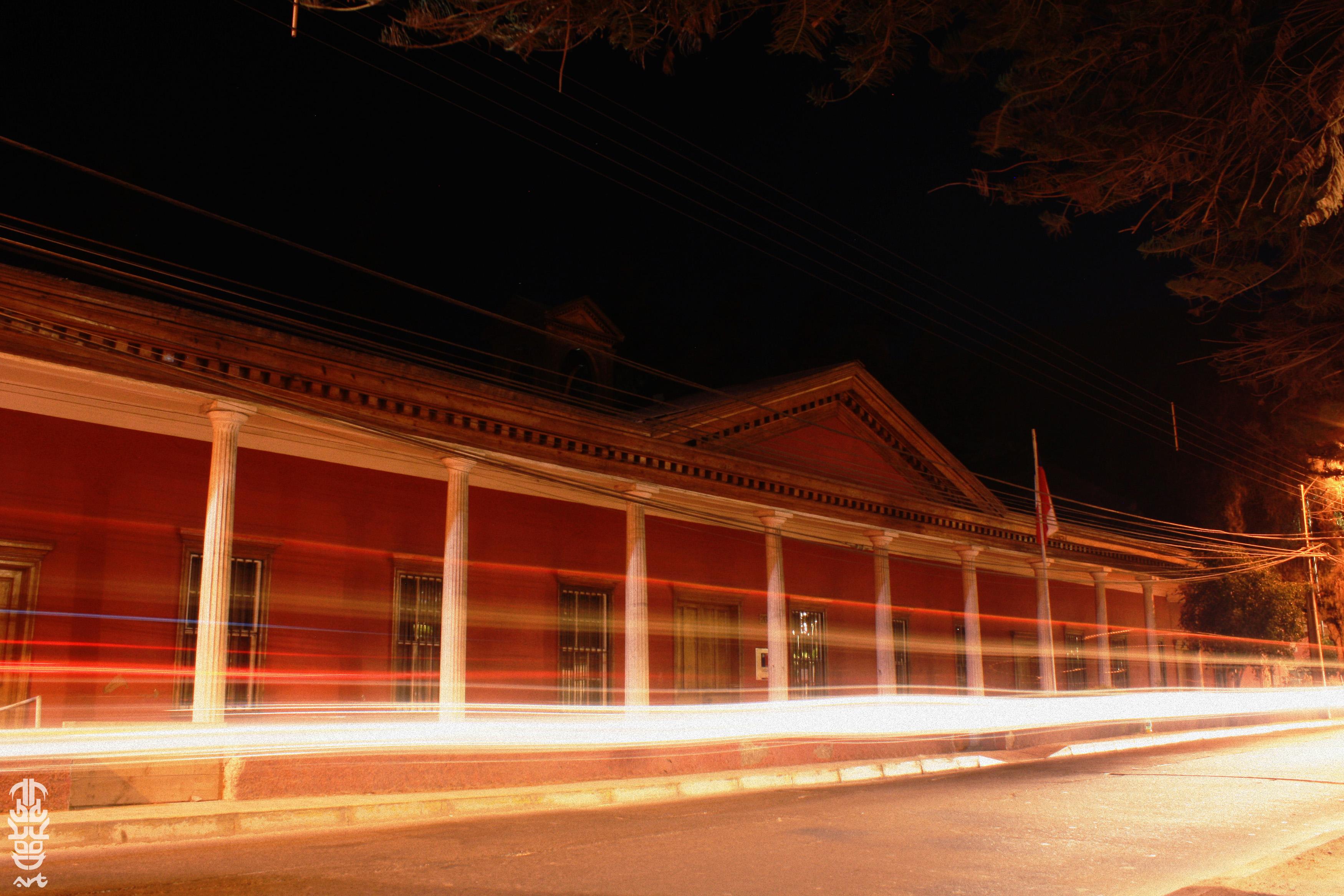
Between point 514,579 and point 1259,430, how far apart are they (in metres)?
31.4

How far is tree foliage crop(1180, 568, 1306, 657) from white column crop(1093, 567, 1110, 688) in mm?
5965

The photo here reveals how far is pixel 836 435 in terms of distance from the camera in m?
21.4

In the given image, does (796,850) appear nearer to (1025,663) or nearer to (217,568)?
(217,568)

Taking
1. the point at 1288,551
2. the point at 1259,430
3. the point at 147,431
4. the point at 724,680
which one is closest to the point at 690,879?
the point at 147,431

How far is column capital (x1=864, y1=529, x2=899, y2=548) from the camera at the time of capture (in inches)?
802

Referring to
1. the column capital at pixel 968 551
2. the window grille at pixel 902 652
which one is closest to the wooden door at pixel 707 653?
the window grille at pixel 902 652

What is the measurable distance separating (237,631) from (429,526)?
3.22 metres

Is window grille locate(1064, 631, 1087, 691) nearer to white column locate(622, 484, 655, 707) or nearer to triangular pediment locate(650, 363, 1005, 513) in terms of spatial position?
triangular pediment locate(650, 363, 1005, 513)

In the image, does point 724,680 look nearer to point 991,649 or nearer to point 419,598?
point 419,598

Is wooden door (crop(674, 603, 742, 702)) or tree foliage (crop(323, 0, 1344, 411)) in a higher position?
tree foliage (crop(323, 0, 1344, 411))

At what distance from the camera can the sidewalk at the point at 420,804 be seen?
8.96 meters

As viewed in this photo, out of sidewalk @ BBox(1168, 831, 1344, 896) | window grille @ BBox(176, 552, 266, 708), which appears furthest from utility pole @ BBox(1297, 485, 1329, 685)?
window grille @ BBox(176, 552, 266, 708)

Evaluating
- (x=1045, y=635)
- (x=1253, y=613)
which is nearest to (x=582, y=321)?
(x=1045, y=635)

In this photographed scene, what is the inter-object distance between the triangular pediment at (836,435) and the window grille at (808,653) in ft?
10.4
